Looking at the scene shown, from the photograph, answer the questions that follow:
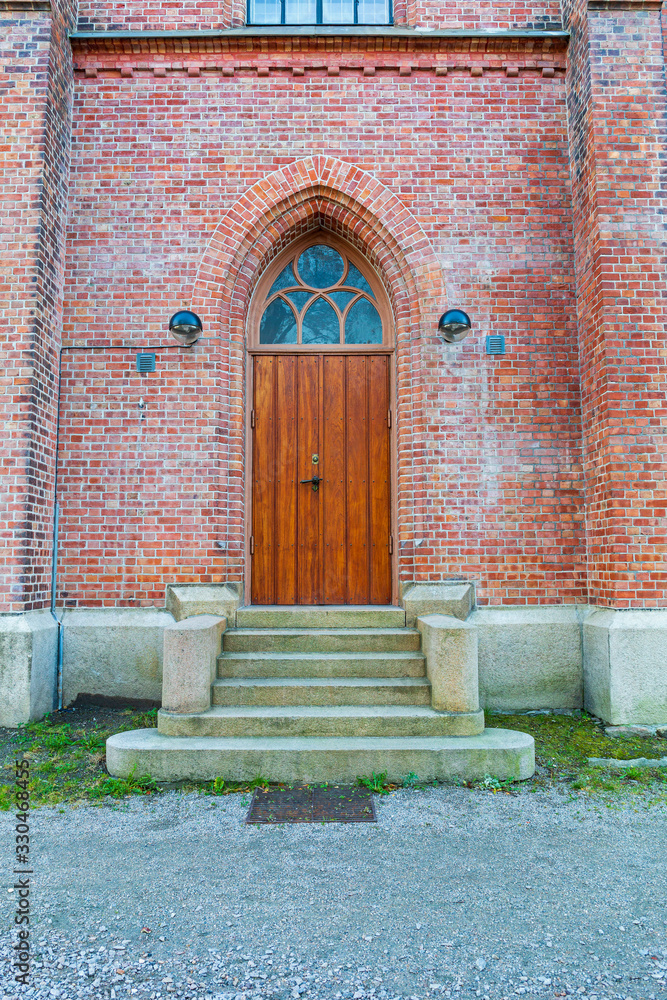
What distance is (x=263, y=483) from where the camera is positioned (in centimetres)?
591

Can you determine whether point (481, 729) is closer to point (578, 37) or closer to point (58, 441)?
point (58, 441)

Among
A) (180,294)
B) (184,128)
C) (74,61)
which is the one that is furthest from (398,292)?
(74,61)

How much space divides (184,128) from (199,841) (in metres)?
6.20

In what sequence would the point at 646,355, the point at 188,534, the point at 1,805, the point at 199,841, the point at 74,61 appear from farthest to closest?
the point at 74,61
the point at 188,534
the point at 646,355
the point at 1,805
the point at 199,841

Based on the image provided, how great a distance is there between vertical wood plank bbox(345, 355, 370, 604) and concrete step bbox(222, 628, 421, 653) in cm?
91

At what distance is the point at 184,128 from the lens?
575 cm

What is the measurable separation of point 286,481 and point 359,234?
2.59 metres

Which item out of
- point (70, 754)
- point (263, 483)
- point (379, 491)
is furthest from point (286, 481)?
point (70, 754)

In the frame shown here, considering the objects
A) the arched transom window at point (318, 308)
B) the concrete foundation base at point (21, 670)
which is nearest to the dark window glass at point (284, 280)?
the arched transom window at point (318, 308)

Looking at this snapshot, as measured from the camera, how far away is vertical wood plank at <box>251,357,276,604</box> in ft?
19.2

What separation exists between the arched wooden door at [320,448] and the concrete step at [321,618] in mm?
559

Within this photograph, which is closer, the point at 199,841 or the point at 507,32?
the point at 199,841

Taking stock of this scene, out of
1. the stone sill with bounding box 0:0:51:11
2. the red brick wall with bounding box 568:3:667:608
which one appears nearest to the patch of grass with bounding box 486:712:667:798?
the red brick wall with bounding box 568:3:667:608

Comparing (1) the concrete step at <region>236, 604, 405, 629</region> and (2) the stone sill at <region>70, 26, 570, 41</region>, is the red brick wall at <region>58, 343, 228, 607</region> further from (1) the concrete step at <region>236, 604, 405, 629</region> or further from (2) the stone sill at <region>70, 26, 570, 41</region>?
(2) the stone sill at <region>70, 26, 570, 41</region>
